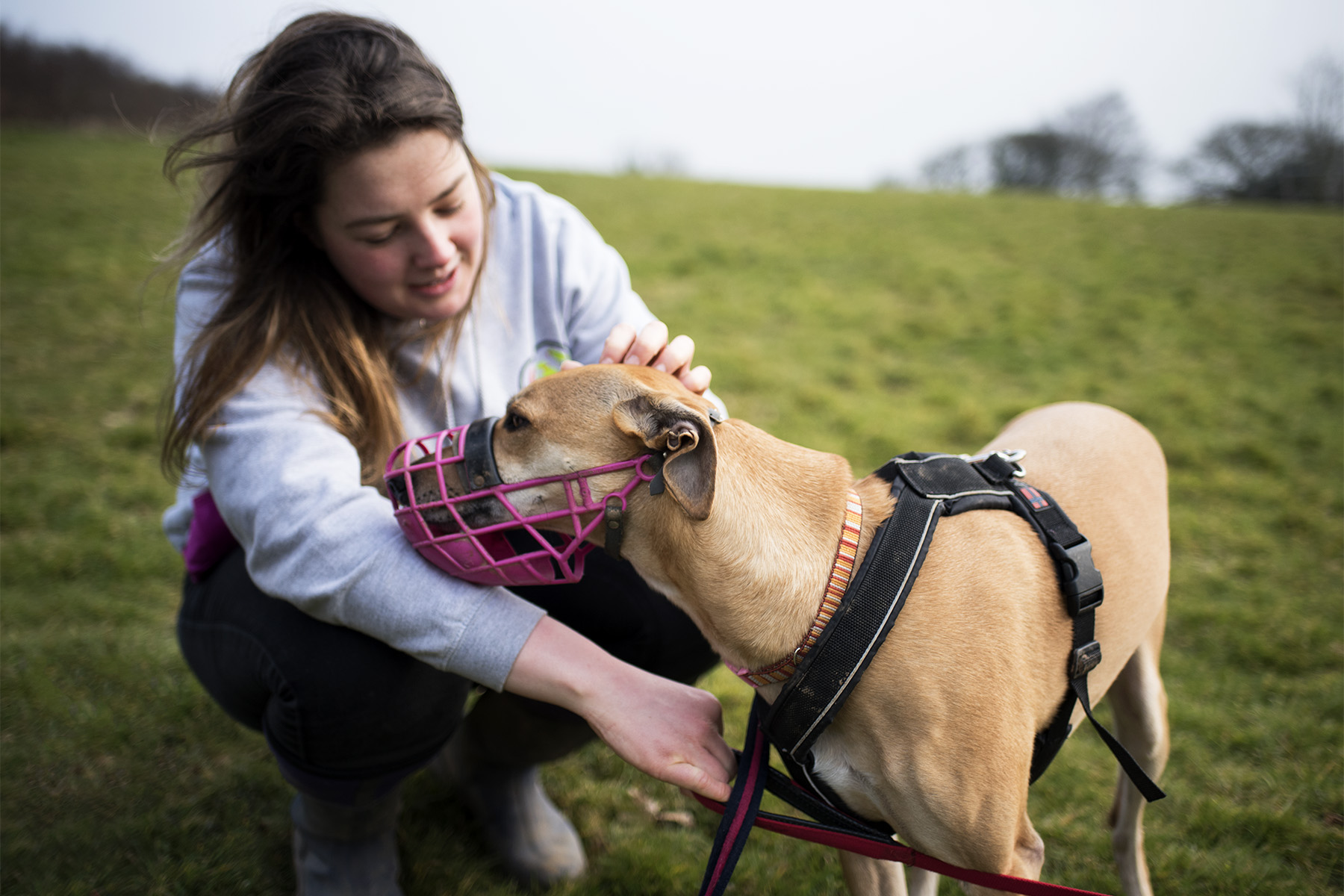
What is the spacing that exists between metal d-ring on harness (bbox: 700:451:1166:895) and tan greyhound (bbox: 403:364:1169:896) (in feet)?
0.14

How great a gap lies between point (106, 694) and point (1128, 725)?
4.06 meters

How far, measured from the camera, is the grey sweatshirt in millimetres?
1927

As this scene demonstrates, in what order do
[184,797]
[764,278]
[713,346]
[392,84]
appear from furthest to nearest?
[764,278] → [713,346] → [184,797] → [392,84]

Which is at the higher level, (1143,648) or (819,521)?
(819,521)

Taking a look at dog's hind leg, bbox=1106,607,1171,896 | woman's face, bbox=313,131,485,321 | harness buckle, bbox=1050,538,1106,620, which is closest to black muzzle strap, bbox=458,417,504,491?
woman's face, bbox=313,131,485,321

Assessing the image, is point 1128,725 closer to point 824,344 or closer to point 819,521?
point 819,521

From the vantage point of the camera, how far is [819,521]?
1864 mm

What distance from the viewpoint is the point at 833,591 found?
1.78m

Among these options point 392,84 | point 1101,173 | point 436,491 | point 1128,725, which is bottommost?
point 1128,725

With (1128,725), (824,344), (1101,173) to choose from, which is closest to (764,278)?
(824,344)

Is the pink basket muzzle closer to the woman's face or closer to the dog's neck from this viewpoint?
the dog's neck

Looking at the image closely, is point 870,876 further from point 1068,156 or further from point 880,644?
point 1068,156

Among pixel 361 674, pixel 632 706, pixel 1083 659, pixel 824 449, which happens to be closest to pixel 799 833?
pixel 632 706

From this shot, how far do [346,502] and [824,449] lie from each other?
432 cm
